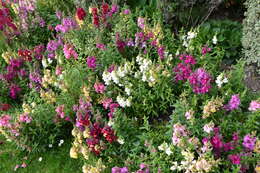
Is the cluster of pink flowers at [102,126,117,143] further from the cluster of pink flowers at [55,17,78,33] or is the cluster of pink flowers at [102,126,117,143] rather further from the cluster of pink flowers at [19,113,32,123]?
the cluster of pink flowers at [55,17,78,33]

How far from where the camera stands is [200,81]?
357 centimetres

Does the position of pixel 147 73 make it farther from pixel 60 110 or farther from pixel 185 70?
pixel 60 110

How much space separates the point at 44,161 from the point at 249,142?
8.15 feet

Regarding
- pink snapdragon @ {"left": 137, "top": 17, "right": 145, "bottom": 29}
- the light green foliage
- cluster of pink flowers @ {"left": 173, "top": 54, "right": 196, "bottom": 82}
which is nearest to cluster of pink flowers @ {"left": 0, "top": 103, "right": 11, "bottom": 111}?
pink snapdragon @ {"left": 137, "top": 17, "right": 145, "bottom": 29}

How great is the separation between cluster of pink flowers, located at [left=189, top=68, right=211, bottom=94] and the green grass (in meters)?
1.64

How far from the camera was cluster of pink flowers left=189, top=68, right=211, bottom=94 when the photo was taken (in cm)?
351

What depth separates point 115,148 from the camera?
12.3ft

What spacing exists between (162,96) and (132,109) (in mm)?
455

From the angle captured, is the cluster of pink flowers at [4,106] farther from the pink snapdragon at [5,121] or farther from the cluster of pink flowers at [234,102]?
the cluster of pink flowers at [234,102]

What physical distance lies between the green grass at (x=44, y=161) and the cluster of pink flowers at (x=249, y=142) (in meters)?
1.90

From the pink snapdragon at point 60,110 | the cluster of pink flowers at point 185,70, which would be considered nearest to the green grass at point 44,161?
the pink snapdragon at point 60,110

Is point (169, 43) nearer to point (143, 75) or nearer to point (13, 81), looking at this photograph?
point (143, 75)

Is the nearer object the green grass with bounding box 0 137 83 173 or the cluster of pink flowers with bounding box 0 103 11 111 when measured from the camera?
the green grass with bounding box 0 137 83 173

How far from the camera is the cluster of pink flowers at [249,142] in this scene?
10.2 feet
